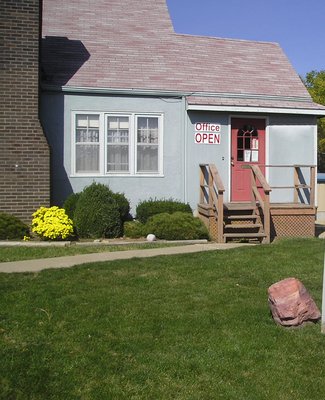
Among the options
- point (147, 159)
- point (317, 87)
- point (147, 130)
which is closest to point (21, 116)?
point (147, 130)

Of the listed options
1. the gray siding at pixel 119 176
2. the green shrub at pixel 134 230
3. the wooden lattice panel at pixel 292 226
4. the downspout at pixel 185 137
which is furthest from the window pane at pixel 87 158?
the wooden lattice panel at pixel 292 226

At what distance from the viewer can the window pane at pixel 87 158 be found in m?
12.1

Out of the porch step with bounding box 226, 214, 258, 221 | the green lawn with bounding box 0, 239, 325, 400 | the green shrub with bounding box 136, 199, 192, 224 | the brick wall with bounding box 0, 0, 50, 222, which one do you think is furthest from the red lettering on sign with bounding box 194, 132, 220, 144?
the green lawn with bounding box 0, 239, 325, 400

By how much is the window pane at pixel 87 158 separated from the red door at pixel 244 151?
3.33m

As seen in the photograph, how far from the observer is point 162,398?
3943mm

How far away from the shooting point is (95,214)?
10.8 metres

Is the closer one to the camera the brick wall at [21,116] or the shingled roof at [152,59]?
the brick wall at [21,116]

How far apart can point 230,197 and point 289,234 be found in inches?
70.4

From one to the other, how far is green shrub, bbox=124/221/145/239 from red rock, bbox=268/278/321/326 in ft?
19.3

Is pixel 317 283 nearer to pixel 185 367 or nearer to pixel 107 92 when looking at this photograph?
pixel 185 367

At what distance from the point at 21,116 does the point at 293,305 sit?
7.72 meters

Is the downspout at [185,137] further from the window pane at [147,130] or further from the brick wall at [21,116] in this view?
the brick wall at [21,116]

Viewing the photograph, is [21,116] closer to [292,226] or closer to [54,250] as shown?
[54,250]

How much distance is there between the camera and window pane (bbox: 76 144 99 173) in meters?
12.1
